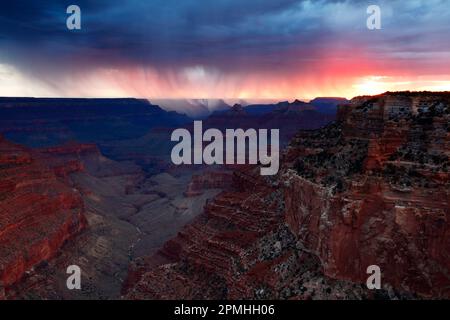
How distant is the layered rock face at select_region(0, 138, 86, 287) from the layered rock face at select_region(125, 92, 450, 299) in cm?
2026

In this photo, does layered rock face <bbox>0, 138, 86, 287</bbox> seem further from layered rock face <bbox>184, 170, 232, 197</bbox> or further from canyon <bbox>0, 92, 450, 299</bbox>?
layered rock face <bbox>184, 170, 232, 197</bbox>

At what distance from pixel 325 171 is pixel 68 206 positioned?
56.7 metres

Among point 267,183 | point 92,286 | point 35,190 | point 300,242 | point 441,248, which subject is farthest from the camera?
point 35,190

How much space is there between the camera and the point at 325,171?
116 ft

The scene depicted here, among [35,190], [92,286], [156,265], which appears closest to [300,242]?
[156,265]

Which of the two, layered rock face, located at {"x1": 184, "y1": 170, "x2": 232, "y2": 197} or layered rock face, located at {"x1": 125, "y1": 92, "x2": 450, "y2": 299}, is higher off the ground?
layered rock face, located at {"x1": 125, "y1": 92, "x2": 450, "y2": 299}

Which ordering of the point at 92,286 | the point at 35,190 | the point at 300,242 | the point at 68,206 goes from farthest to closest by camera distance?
the point at 68,206, the point at 35,190, the point at 92,286, the point at 300,242

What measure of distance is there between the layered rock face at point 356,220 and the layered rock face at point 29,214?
20.3 meters

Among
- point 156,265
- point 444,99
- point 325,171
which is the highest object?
point 444,99

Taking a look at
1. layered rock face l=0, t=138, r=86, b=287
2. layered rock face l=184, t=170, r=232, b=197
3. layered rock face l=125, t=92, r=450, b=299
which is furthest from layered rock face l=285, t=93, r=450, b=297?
layered rock face l=184, t=170, r=232, b=197

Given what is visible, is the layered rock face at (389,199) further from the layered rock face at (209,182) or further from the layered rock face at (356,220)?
the layered rock face at (209,182)

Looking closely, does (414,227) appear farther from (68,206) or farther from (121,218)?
(121,218)

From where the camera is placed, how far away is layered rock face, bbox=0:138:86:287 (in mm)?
57781

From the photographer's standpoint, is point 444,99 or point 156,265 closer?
point 444,99
